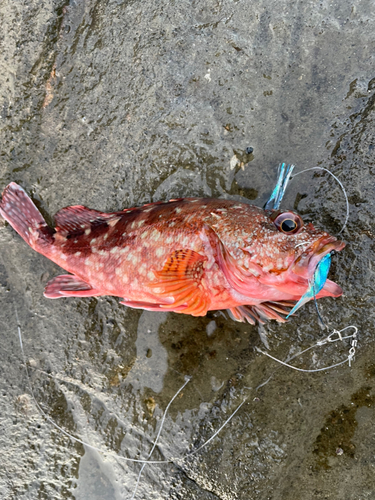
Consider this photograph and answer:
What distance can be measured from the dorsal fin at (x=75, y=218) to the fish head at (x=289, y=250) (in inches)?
62.8

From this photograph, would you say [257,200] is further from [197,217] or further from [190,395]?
[190,395]

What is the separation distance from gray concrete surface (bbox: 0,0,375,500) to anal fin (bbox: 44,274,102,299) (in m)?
0.21


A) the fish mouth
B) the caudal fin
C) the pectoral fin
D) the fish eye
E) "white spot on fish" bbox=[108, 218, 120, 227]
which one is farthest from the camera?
the caudal fin

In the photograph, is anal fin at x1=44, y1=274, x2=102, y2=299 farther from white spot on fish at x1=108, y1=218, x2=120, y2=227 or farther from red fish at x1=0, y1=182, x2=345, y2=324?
white spot on fish at x1=108, y1=218, x2=120, y2=227

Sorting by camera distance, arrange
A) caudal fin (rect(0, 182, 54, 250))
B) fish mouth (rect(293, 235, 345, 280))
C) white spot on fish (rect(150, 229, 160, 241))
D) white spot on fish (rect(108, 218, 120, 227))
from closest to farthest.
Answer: fish mouth (rect(293, 235, 345, 280)), white spot on fish (rect(150, 229, 160, 241)), white spot on fish (rect(108, 218, 120, 227)), caudal fin (rect(0, 182, 54, 250))

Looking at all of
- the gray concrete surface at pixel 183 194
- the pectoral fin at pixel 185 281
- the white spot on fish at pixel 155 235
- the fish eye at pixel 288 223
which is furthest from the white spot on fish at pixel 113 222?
the fish eye at pixel 288 223

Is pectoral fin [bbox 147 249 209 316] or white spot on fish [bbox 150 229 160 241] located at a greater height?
white spot on fish [bbox 150 229 160 241]

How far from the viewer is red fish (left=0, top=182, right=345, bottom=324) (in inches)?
→ 99.5

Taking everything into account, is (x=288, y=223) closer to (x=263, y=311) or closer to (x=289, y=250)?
(x=289, y=250)

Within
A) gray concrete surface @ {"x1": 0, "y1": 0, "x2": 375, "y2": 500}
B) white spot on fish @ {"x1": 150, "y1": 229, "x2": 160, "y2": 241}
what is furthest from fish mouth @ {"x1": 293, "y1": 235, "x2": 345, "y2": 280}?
white spot on fish @ {"x1": 150, "y1": 229, "x2": 160, "y2": 241}

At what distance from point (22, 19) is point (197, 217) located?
2714 mm

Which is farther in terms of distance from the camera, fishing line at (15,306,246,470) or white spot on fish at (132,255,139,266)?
fishing line at (15,306,246,470)

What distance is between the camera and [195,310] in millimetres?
2734

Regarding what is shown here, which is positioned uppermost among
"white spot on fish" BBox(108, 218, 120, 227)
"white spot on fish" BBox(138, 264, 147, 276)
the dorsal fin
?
the dorsal fin
